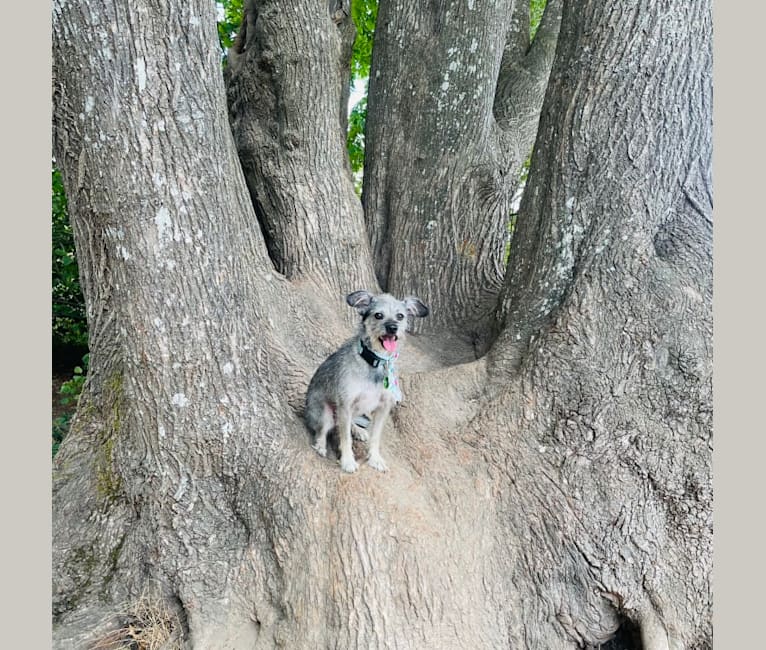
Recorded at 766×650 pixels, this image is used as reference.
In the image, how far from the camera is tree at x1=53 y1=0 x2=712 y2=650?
139 inches

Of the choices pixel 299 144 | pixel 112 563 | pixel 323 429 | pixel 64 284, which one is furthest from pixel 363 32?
pixel 112 563

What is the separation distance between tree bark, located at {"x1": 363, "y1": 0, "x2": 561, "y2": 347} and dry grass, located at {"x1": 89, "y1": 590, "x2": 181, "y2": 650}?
10.1 feet

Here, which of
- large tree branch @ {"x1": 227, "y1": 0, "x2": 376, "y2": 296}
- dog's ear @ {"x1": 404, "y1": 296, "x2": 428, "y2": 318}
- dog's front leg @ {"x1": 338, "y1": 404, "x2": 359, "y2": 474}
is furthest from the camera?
large tree branch @ {"x1": 227, "y1": 0, "x2": 376, "y2": 296}

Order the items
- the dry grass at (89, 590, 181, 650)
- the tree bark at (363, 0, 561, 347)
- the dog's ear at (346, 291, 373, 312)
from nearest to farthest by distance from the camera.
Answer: the dry grass at (89, 590, 181, 650) < the dog's ear at (346, 291, 373, 312) < the tree bark at (363, 0, 561, 347)

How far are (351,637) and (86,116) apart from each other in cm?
328

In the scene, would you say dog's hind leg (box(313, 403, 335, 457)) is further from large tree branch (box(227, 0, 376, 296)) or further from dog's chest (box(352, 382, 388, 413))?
large tree branch (box(227, 0, 376, 296))

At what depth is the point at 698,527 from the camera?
3.86 meters

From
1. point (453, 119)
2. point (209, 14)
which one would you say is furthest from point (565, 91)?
point (209, 14)

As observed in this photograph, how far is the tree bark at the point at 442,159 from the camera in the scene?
5598mm

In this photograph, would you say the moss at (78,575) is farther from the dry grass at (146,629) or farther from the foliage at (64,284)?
the foliage at (64,284)

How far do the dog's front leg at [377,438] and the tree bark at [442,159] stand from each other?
1600mm

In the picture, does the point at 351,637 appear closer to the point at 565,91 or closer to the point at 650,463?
the point at 650,463

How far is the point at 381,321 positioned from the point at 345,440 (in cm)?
81

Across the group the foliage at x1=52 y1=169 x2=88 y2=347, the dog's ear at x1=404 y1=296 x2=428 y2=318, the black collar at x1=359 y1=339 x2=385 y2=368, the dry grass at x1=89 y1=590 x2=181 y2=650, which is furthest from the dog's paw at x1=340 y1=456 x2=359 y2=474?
the foliage at x1=52 y1=169 x2=88 y2=347
